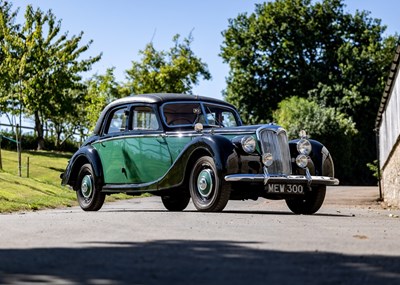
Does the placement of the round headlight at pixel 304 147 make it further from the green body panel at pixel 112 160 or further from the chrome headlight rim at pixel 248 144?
the green body panel at pixel 112 160

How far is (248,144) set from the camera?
39.8ft

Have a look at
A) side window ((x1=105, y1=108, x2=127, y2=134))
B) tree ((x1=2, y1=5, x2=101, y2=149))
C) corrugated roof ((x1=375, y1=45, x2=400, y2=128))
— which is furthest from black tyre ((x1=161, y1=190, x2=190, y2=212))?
tree ((x1=2, y1=5, x2=101, y2=149))

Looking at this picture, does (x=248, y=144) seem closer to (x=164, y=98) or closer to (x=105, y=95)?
(x=164, y=98)

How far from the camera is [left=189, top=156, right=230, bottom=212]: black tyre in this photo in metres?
11.9

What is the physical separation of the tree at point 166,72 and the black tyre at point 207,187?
3140 cm

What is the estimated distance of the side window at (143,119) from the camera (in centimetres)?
1376

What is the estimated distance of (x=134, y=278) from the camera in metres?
5.21

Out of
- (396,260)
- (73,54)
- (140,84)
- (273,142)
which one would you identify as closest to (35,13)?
(73,54)

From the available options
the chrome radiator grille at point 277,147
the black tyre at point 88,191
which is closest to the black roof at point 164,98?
the black tyre at point 88,191

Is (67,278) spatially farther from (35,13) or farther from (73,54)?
(73,54)

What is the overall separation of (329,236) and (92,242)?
98.7 inches

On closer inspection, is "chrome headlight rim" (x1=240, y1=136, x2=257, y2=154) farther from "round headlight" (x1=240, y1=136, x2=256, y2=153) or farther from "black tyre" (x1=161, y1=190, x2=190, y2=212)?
"black tyre" (x1=161, y1=190, x2=190, y2=212)

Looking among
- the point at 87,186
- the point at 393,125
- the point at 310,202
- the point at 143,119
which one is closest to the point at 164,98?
the point at 143,119

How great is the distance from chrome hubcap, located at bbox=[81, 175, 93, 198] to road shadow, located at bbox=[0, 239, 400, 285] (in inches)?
310
